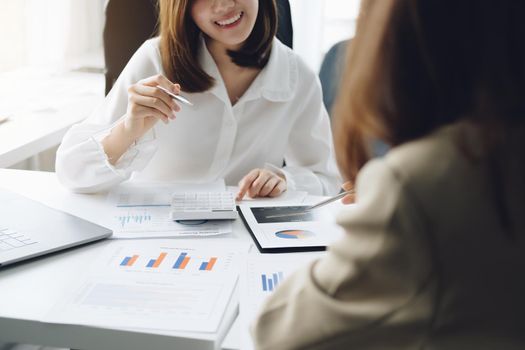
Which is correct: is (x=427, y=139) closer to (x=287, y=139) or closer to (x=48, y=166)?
(x=287, y=139)

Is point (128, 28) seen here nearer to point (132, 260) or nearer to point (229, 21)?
point (229, 21)

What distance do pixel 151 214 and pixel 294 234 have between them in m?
0.27

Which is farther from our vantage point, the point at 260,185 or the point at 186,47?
the point at 186,47

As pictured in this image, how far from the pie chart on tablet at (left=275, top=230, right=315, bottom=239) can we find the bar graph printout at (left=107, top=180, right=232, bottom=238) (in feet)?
0.30

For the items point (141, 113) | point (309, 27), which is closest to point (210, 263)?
point (141, 113)

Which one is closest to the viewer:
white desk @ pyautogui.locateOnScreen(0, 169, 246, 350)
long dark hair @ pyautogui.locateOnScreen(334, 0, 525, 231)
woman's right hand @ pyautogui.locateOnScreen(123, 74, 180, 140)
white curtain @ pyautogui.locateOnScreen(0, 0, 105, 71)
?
long dark hair @ pyautogui.locateOnScreen(334, 0, 525, 231)

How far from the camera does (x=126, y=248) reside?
1.01 metres

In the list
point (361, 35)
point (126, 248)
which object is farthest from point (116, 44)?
point (361, 35)

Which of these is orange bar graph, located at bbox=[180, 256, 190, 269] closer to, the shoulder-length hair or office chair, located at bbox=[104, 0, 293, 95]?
the shoulder-length hair

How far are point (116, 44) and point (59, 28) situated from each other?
687mm

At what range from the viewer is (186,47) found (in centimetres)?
145

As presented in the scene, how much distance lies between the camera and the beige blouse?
1.60ft

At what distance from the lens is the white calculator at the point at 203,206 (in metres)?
1.10

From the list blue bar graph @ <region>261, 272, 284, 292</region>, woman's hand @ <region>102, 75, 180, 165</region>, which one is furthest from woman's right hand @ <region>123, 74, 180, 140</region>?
blue bar graph @ <region>261, 272, 284, 292</region>
